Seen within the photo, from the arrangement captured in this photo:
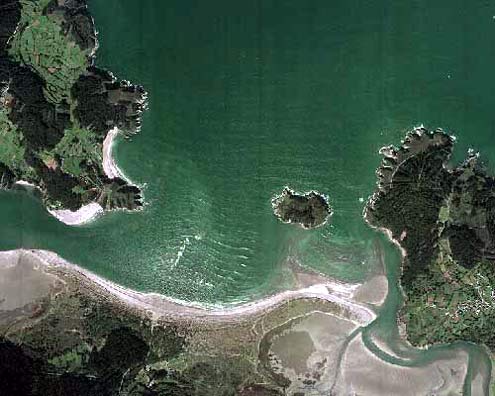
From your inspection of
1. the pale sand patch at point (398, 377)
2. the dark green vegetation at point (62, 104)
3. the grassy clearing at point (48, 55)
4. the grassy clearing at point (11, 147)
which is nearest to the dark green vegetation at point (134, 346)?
the pale sand patch at point (398, 377)

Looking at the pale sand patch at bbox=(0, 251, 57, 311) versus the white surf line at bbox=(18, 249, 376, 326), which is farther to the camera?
the pale sand patch at bbox=(0, 251, 57, 311)

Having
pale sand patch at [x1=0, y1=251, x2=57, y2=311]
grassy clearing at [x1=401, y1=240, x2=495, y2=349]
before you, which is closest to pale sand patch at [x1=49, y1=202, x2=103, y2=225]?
pale sand patch at [x1=0, y1=251, x2=57, y2=311]

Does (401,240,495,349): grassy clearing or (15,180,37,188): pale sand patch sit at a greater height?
(15,180,37,188): pale sand patch

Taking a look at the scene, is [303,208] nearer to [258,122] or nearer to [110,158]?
[258,122]

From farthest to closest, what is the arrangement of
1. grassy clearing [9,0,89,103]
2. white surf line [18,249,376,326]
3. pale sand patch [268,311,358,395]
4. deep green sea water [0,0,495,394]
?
grassy clearing [9,0,89,103], deep green sea water [0,0,495,394], white surf line [18,249,376,326], pale sand patch [268,311,358,395]

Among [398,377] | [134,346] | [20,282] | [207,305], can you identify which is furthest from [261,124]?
[20,282]

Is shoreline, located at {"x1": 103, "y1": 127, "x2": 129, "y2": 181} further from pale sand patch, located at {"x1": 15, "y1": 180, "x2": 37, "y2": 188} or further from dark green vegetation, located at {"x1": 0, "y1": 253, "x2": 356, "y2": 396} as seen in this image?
dark green vegetation, located at {"x1": 0, "y1": 253, "x2": 356, "y2": 396}
